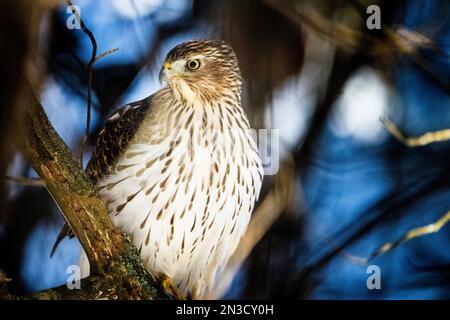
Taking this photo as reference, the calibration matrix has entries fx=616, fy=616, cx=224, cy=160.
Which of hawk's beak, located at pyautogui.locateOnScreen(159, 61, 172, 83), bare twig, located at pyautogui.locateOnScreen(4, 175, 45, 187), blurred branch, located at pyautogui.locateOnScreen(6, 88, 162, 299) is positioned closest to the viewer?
blurred branch, located at pyautogui.locateOnScreen(6, 88, 162, 299)

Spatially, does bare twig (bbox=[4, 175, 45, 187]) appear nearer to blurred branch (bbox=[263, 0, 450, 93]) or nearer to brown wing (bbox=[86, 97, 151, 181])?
brown wing (bbox=[86, 97, 151, 181])

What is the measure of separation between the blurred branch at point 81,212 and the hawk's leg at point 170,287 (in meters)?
0.29

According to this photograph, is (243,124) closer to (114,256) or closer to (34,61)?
(114,256)

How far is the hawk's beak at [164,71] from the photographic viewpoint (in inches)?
69.4

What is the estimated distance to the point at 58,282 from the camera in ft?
6.49

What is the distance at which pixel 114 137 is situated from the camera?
1816mm

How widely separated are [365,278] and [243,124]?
2.26 feet

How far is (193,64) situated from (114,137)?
32 centimetres

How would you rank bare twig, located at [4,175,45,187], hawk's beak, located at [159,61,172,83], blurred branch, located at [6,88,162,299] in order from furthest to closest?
bare twig, located at [4,175,45,187]
hawk's beak, located at [159,61,172,83]
blurred branch, located at [6,88,162,299]

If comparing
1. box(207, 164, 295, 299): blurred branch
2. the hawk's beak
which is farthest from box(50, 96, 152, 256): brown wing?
box(207, 164, 295, 299): blurred branch

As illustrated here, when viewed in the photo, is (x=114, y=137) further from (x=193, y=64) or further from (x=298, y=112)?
(x=298, y=112)

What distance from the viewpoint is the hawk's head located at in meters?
1.78

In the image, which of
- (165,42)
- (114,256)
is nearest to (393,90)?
(165,42)

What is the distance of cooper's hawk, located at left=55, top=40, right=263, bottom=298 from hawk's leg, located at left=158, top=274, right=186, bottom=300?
0.27 feet
